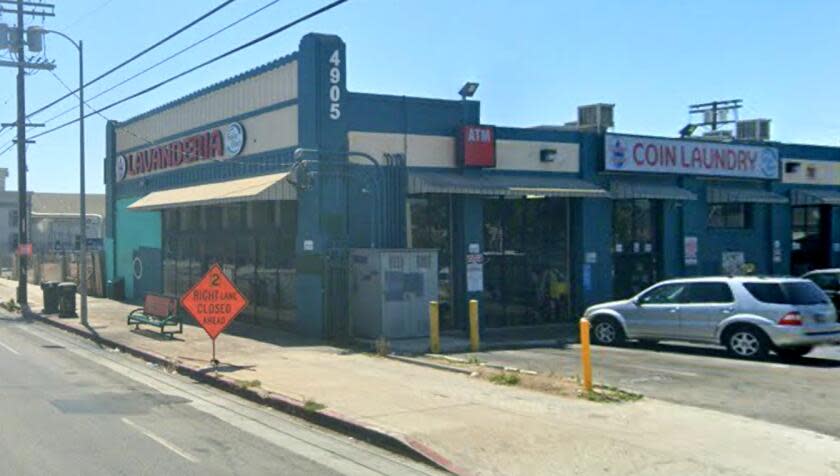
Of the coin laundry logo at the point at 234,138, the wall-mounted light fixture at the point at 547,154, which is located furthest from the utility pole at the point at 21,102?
the wall-mounted light fixture at the point at 547,154

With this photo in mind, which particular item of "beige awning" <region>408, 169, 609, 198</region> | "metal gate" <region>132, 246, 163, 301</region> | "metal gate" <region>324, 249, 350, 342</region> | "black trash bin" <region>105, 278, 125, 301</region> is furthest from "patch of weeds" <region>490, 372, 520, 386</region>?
"black trash bin" <region>105, 278, 125, 301</region>

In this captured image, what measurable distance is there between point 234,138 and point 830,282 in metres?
15.9

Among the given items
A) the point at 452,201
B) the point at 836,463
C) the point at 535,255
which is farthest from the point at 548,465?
the point at 535,255

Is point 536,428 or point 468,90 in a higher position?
point 468,90

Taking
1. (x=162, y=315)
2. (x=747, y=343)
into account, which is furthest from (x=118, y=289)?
(x=747, y=343)

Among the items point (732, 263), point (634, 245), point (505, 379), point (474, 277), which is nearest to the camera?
point (505, 379)

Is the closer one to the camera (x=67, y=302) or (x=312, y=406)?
(x=312, y=406)

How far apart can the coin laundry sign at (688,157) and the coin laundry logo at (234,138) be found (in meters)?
9.91

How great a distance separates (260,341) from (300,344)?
42.4 inches

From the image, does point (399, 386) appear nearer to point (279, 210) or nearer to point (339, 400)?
point (339, 400)

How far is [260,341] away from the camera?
18375mm

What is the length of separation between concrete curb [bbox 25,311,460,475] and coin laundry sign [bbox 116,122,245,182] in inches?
322

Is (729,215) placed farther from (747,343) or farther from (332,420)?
(332,420)

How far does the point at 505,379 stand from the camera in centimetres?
1255
